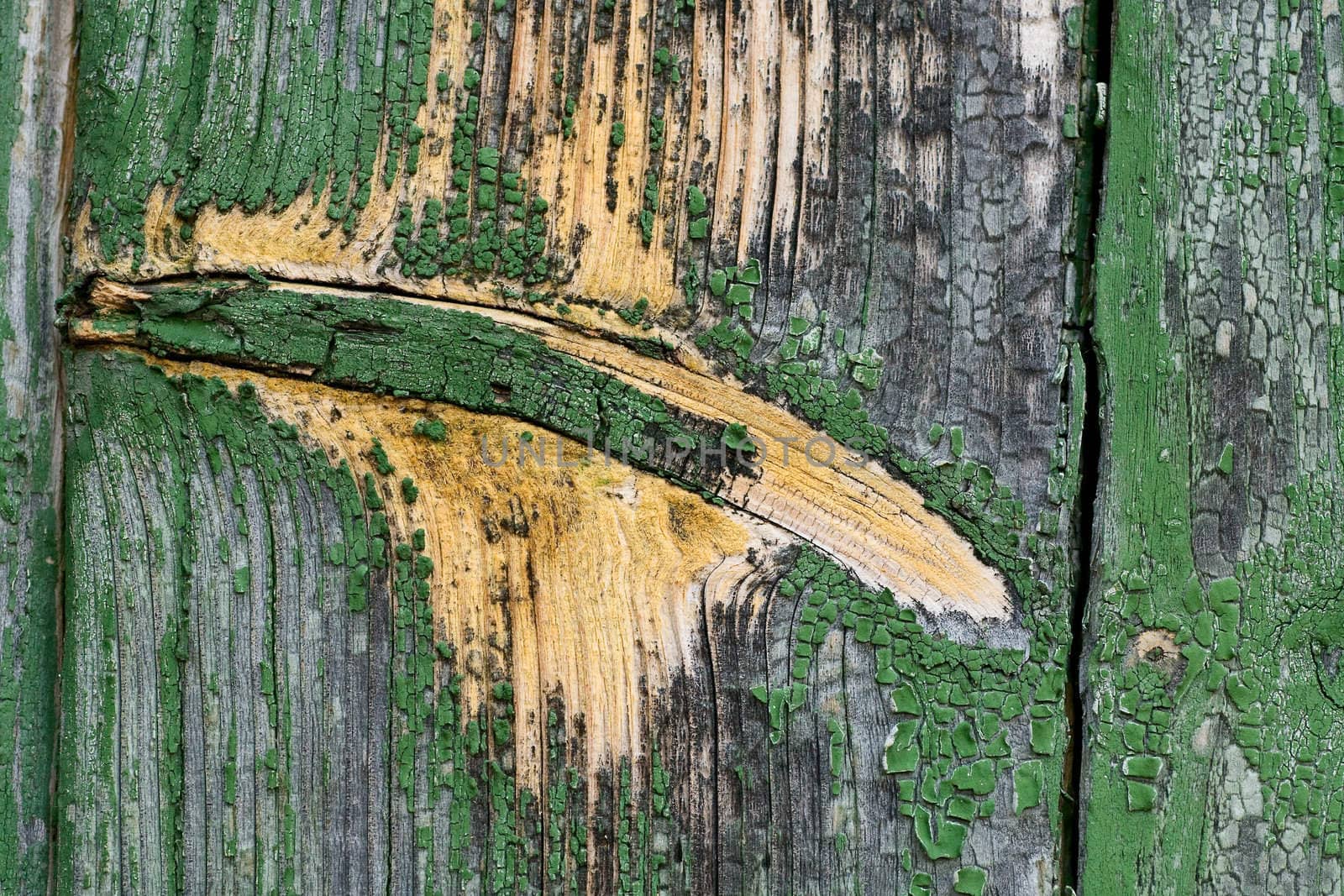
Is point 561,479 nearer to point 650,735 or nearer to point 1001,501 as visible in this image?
point 650,735

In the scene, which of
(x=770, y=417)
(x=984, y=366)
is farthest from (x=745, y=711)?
(x=984, y=366)

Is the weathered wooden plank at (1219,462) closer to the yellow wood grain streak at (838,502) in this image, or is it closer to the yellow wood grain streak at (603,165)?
the yellow wood grain streak at (838,502)

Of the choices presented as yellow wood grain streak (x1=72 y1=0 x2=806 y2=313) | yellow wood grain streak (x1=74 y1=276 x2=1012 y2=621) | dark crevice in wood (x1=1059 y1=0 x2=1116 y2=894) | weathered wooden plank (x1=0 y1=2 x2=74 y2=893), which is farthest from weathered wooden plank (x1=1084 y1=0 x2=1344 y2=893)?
weathered wooden plank (x1=0 y1=2 x2=74 y2=893)

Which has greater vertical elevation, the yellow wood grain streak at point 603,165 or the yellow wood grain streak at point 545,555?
the yellow wood grain streak at point 603,165

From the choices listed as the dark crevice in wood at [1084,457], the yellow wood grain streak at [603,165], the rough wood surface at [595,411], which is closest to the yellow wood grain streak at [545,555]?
the rough wood surface at [595,411]

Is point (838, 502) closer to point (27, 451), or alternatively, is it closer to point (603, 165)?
point (603, 165)

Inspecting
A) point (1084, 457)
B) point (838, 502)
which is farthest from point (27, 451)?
point (1084, 457)
